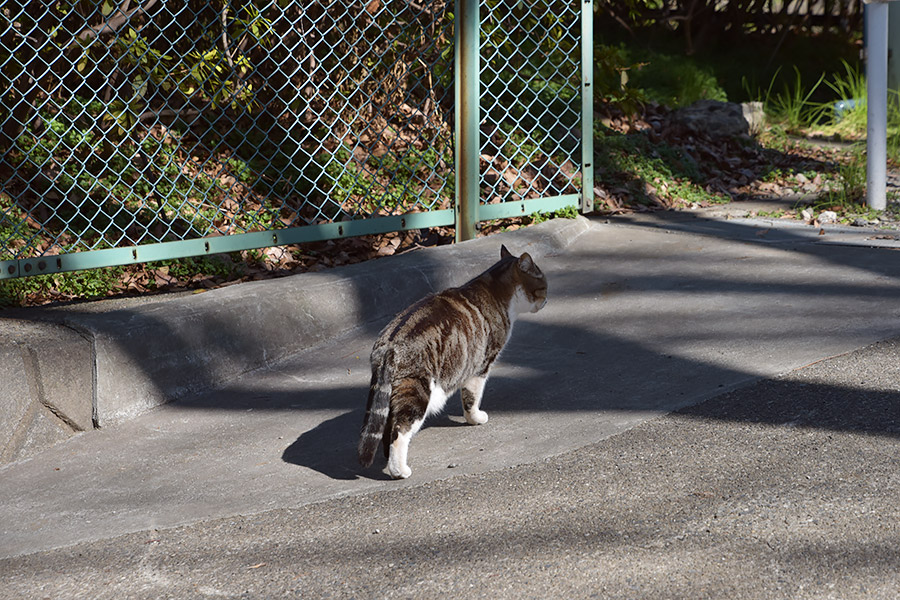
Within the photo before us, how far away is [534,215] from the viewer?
663 centimetres

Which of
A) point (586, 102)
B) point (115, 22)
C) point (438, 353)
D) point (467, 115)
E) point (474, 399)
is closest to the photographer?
point (438, 353)

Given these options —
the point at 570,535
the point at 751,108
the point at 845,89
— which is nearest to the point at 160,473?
the point at 570,535

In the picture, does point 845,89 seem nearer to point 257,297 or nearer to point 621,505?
point 257,297

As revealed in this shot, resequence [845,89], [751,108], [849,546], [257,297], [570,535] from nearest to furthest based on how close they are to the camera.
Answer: [849,546]
[570,535]
[257,297]
[751,108]
[845,89]

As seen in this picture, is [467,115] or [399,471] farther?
[467,115]

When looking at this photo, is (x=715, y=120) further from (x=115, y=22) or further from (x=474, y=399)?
(x=474, y=399)

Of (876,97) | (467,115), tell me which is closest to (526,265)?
(467,115)

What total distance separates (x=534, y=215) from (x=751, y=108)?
14.1 ft

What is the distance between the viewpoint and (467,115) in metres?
5.99

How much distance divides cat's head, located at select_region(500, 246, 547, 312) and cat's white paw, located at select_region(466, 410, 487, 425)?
0.52 m

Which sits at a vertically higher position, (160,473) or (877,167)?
(877,167)

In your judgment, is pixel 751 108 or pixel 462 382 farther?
pixel 751 108

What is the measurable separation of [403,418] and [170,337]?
60.1 inches

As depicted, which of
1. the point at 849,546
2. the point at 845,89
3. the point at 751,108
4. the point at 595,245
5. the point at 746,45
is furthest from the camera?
the point at 746,45
